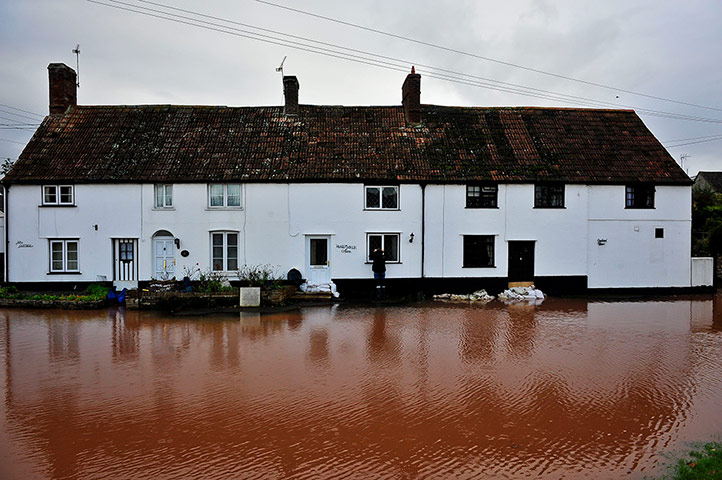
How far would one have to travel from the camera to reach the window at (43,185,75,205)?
2019cm

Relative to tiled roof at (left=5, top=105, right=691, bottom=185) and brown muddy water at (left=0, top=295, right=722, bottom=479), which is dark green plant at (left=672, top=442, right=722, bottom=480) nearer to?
brown muddy water at (left=0, top=295, right=722, bottom=479)

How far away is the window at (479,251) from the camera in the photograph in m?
21.1

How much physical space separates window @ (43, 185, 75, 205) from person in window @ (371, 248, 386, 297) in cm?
1183

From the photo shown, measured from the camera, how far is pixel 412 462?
6.15 metres

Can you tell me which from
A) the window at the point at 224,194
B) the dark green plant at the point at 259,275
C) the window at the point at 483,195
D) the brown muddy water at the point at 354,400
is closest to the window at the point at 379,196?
the window at the point at 483,195

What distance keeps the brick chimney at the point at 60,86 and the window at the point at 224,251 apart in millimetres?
9364

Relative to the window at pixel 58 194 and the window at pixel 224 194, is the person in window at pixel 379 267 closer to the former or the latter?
the window at pixel 224 194

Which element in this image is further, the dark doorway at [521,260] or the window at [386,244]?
the dark doorway at [521,260]

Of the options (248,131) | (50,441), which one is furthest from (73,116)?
(50,441)

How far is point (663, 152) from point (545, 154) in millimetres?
5481

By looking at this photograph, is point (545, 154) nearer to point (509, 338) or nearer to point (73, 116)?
point (509, 338)

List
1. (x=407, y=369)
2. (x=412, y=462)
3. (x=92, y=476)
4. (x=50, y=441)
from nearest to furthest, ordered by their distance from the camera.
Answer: (x=92, y=476)
(x=412, y=462)
(x=50, y=441)
(x=407, y=369)

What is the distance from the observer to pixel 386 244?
20.8m

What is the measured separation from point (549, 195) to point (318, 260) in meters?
9.72
